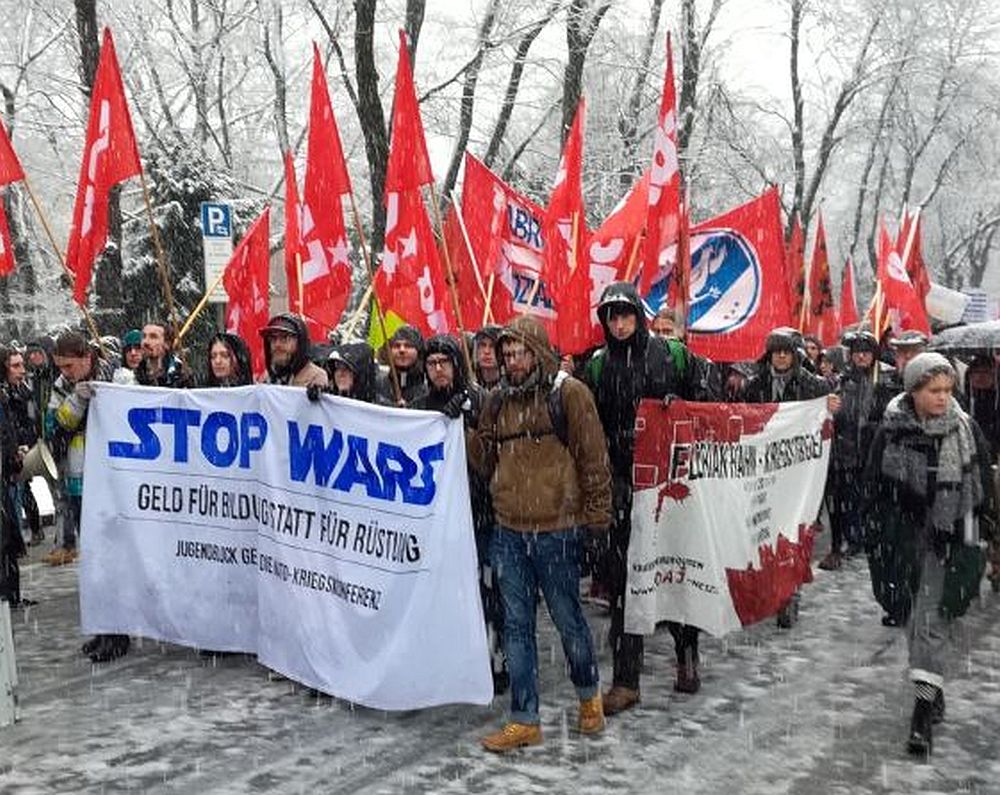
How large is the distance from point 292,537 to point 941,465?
10.6 feet

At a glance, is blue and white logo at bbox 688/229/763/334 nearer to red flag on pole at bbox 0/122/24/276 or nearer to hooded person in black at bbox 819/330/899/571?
hooded person in black at bbox 819/330/899/571

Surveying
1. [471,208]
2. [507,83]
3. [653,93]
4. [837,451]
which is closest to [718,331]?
[837,451]

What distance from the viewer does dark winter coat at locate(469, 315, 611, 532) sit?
511cm

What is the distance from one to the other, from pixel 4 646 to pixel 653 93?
25145 mm

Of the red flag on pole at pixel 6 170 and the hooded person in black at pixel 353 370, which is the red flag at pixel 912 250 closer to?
the hooded person in black at pixel 353 370

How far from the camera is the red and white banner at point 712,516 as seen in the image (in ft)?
19.3

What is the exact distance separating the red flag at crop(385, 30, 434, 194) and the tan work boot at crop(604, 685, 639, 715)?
120 inches

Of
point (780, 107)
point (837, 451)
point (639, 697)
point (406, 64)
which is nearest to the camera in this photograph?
point (639, 697)

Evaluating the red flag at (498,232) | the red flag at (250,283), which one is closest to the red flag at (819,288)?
the red flag at (498,232)

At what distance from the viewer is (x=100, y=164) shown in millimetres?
7516

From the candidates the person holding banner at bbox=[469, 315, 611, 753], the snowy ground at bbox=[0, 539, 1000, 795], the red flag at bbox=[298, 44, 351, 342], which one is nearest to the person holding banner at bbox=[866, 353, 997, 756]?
the snowy ground at bbox=[0, 539, 1000, 795]

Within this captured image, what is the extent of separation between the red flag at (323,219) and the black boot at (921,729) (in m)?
4.54

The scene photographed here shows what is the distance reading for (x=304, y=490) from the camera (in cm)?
606

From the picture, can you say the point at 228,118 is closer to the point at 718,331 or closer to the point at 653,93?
the point at 653,93
